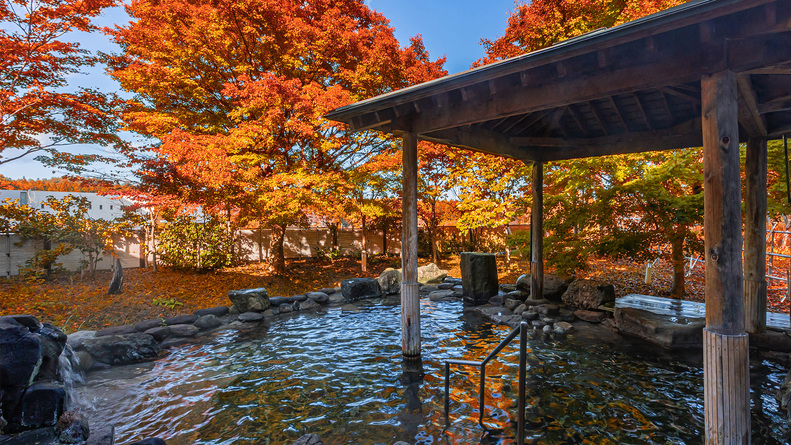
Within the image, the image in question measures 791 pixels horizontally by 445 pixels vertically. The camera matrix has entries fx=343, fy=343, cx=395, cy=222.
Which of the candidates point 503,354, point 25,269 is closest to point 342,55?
point 503,354

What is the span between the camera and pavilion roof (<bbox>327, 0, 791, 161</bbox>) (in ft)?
9.11

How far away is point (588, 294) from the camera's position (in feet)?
26.3

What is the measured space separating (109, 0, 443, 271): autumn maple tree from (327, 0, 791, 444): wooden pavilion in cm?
420

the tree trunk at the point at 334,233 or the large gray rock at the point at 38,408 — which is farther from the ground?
the tree trunk at the point at 334,233

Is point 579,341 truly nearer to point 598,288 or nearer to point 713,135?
point 598,288

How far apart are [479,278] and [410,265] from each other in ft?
15.9

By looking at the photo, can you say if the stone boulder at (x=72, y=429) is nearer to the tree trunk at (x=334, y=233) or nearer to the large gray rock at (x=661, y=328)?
the large gray rock at (x=661, y=328)

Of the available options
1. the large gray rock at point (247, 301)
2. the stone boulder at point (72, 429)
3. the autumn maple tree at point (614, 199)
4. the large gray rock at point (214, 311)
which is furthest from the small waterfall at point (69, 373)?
the autumn maple tree at point (614, 199)

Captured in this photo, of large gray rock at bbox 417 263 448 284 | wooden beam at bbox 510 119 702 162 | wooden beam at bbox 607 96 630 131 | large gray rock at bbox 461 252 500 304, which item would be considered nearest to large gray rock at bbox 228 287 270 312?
large gray rock at bbox 461 252 500 304

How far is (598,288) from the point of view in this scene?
797cm

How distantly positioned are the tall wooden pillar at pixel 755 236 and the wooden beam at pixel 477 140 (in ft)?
12.1

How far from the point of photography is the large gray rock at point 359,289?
32.4ft

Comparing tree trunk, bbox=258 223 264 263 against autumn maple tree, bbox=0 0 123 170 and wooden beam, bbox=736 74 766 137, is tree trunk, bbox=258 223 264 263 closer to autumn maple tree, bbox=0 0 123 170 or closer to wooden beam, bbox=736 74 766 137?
autumn maple tree, bbox=0 0 123 170

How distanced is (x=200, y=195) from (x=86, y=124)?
3.19 m
